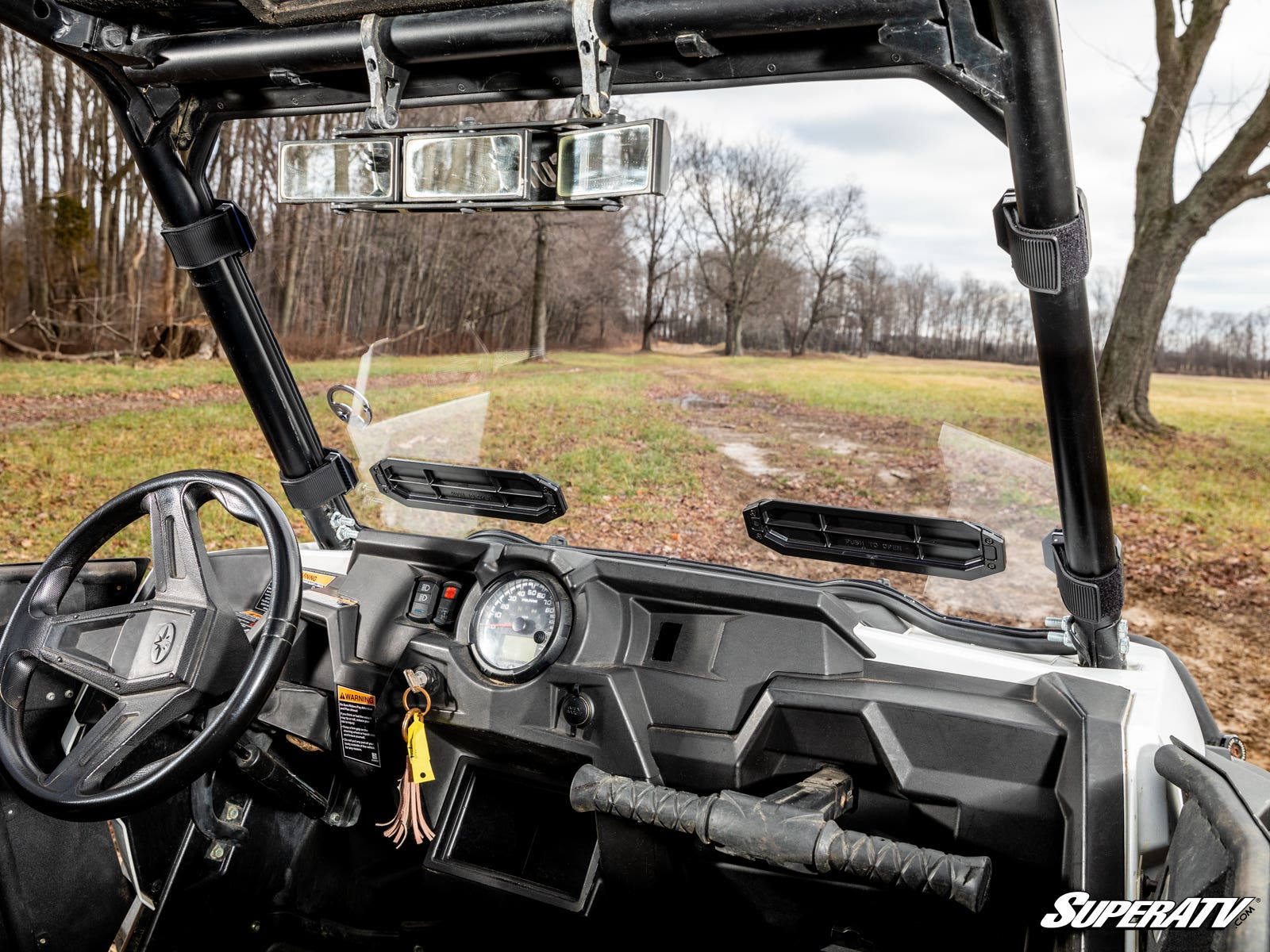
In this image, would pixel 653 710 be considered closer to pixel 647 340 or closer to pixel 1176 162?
pixel 647 340

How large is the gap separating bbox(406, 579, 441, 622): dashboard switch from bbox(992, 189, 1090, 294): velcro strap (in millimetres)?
1475

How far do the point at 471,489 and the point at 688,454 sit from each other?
53cm

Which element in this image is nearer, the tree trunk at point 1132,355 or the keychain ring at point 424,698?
the keychain ring at point 424,698

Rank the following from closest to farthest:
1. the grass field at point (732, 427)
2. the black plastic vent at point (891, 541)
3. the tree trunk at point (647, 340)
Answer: the black plastic vent at point (891, 541)
the grass field at point (732, 427)
the tree trunk at point (647, 340)

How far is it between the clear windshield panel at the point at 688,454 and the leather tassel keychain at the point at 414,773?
443 mm

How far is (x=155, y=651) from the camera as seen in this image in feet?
5.86

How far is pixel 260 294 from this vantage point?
2.33 m

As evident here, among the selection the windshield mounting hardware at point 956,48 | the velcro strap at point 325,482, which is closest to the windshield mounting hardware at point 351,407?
the velcro strap at point 325,482

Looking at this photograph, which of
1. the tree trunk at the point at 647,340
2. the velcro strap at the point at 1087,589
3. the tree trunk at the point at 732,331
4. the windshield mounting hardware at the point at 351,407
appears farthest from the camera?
the windshield mounting hardware at the point at 351,407

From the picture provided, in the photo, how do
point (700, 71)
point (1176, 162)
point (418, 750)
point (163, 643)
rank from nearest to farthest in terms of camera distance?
1. point (700, 71)
2. point (163, 643)
3. point (418, 750)
4. point (1176, 162)

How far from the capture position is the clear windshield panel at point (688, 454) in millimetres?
1785

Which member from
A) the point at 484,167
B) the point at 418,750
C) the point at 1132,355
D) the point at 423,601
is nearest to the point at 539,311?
the point at 484,167

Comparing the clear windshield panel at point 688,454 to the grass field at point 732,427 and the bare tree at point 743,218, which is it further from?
the bare tree at point 743,218

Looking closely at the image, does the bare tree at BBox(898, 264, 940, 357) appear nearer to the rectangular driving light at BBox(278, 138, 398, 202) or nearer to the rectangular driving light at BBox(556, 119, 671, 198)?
the rectangular driving light at BBox(556, 119, 671, 198)
